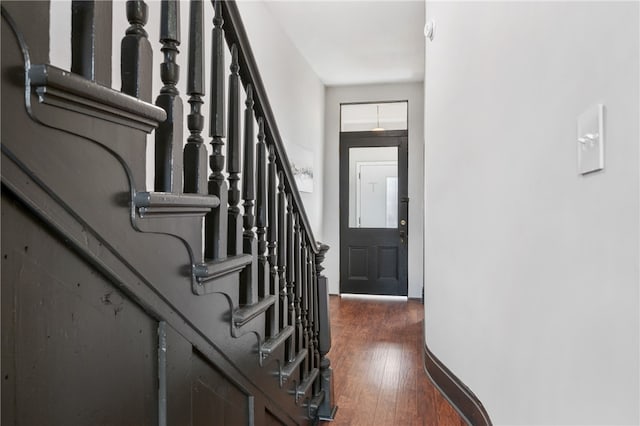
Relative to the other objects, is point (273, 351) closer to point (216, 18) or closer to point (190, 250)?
point (190, 250)

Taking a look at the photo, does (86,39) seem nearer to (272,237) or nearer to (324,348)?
(272,237)

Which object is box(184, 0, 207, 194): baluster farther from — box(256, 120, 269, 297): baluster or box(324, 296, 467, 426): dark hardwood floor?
box(324, 296, 467, 426): dark hardwood floor

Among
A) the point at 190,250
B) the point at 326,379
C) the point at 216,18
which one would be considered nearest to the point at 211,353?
the point at 190,250

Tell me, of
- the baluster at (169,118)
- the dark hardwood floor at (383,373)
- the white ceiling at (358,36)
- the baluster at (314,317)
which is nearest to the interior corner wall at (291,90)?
the white ceiling at (358,36)

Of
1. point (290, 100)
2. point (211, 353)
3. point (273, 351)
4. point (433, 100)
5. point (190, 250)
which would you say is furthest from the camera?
point (290, 100)

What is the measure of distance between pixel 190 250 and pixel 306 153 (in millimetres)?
3993

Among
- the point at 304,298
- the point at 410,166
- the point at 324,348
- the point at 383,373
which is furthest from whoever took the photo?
the point at 410,166

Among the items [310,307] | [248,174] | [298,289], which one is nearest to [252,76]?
[248,174]

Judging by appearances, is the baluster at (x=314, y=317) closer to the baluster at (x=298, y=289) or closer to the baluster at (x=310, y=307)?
the baluster at (x=310, y=307)

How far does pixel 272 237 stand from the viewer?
65.1 inches

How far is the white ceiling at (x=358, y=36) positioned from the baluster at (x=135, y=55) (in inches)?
123

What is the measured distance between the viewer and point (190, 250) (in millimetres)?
986

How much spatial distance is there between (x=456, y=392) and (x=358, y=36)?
343 centimetres

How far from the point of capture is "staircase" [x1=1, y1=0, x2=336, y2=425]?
1.92ft
